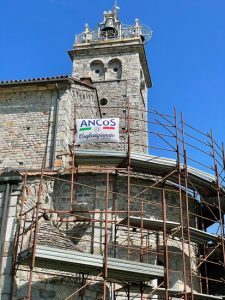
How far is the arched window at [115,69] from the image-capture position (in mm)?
26938

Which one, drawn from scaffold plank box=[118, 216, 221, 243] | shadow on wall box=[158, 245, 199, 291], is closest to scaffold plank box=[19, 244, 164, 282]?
scaffold plank box=[118, 216, 221, 243]

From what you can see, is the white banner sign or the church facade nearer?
the church facade

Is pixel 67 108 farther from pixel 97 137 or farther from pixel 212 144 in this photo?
pixel 212 144

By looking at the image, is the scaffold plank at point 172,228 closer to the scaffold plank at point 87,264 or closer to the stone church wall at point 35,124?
the scaffold plank at point 87,264

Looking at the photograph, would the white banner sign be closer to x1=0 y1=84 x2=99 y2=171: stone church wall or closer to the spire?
x1=0 y1=84 x2=99 y2=171: stone church wall

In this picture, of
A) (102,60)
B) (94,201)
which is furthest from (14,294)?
(102,60)

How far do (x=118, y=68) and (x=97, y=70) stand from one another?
1315 mm

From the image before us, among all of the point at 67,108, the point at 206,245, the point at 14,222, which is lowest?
the point at 14,222

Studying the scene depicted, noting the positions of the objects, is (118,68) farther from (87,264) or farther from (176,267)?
(87,264)

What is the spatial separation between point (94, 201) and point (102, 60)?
53.0 feet

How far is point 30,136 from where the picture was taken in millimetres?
14727

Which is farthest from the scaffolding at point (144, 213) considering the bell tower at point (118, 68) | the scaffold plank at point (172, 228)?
the bell tower at point (118, 68)

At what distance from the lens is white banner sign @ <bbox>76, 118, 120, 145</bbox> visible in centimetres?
1364

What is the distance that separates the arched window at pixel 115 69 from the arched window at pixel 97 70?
47 centimetres
